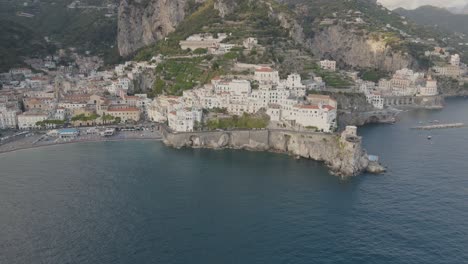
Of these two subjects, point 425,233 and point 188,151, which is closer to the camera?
point 425,233

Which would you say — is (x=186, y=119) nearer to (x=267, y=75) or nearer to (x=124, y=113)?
(x=124, y=113)

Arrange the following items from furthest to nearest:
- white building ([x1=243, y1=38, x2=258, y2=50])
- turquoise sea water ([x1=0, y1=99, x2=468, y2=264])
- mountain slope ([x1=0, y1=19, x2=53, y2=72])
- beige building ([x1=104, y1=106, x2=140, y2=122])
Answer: mountain slope ([x1=0, y1=19, x2=53, y2=72]) < white building ([x1=243, y1=38, x2=258, y2=50]) < beige building ([x1=104, y1=106, x2=140, y2=122]) < turquoise sea water ([x1=0, y1=99, x2=468, y2=264])

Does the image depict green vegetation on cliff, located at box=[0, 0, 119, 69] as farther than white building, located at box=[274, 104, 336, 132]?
Yes

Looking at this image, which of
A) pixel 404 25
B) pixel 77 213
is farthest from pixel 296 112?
pixel 404 25

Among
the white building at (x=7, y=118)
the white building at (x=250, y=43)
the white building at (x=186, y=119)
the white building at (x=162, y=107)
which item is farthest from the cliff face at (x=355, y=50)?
the white building at (x=7, y=118)

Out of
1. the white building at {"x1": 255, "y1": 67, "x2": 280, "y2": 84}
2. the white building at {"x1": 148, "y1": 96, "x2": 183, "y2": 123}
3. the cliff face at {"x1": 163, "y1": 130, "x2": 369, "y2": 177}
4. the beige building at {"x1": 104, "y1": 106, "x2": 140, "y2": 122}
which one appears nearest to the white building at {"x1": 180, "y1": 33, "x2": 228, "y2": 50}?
the white building at {"x1": 148, "y1": 96, "x2": 183, "y2": 123}

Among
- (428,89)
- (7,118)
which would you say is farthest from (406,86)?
(7,118)

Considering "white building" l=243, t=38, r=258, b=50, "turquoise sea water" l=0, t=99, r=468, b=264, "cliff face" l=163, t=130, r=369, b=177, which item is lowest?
"turquoise sea water" l=0, t=99, r=468, b=264

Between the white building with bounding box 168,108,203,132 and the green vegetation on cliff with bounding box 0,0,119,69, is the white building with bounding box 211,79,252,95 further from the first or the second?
the green vegetation on cliff with bounding box 0,0,119,69

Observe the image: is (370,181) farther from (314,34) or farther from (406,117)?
(314,34)

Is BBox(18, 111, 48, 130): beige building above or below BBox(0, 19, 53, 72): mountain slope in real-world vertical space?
below
